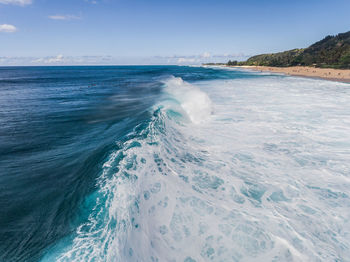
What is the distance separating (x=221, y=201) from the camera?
191 inches

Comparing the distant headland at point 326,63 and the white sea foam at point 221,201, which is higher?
the distant headland at point 326,63

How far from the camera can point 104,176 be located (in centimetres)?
551

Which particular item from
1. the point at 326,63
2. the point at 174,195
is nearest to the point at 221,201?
the point at 174,195

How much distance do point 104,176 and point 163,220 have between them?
236 centimetres

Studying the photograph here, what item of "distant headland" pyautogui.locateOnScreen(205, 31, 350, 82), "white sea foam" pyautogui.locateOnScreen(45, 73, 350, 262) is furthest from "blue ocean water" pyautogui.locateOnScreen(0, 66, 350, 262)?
"distant headland" pyautogui.locateOnScreen(205, 31, 350, 82)

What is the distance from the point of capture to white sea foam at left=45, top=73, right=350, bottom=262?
3584mm

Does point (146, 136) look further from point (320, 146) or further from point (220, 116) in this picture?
point (320, 146)

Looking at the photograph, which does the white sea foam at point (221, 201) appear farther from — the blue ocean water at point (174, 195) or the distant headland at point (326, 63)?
the distant headland at point (326, 63)

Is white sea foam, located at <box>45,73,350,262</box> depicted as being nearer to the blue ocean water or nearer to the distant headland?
the blue ocean water

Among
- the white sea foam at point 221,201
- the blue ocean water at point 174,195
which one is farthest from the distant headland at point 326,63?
the blue ocean water at point 174,195

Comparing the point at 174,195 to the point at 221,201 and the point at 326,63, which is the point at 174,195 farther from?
the point at 326,63

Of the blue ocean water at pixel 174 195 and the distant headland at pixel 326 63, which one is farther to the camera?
the distant headland at pixel 326 63

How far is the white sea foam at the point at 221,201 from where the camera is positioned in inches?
141

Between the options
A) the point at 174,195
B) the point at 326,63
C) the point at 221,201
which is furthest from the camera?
the point at 326,63
